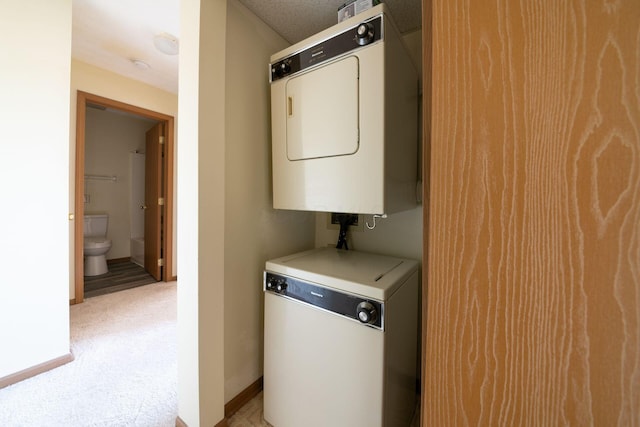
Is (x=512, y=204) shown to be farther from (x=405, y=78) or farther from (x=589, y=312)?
(x=405, y=78)

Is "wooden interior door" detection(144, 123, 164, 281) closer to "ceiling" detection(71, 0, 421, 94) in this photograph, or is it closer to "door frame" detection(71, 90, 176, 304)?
"door frame" detection(71, 90, 176, 304)

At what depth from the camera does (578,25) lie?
36 cm

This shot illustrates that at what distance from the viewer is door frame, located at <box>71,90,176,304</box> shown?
90.8 inches

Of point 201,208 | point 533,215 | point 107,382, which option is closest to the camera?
point 533,215

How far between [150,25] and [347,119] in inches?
78.0

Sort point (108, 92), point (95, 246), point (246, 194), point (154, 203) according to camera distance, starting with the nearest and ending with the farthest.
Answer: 1. point (246, 194)
2. point (108, 92)
3. point (95, 246)
4. point (154, 203)

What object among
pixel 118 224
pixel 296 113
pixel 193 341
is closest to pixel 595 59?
pixel 296 113

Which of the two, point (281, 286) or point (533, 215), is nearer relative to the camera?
point (533, 215)

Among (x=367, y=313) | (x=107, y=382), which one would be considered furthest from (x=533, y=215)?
(x=107, y=382)

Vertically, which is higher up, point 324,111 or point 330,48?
point 330,48

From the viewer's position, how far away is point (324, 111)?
108 centimetres

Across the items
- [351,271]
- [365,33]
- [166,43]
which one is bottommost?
[351,271]

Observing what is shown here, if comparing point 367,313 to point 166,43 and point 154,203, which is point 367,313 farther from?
point 154,203

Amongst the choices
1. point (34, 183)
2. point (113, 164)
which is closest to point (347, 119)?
point (34, 183)
